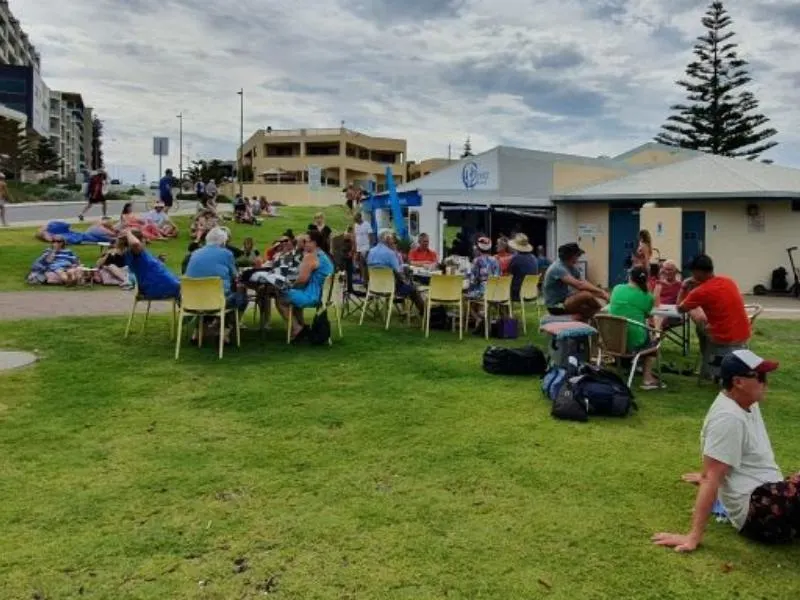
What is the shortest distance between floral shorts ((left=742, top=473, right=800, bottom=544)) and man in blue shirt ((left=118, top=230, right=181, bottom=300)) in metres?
5.98

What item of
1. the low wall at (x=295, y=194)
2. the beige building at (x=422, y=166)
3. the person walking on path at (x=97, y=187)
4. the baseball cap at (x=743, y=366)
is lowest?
the baseball cap at (x=743, y=366)

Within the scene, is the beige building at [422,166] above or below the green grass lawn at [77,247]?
above

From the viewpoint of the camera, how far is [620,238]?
1933cm

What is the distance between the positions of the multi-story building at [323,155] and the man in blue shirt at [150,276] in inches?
2265

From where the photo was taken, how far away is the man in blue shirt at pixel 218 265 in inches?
298

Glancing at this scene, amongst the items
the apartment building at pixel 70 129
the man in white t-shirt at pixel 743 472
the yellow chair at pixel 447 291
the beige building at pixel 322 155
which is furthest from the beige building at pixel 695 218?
the apartment building at pixel 70 129

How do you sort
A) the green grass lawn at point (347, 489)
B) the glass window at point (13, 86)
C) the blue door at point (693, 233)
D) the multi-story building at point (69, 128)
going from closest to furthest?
the green grass lawn at point (347, 489) < the blue door at point (693, 233) < the glass window at point (13, 86) < the multi-story building at point (69, 128)

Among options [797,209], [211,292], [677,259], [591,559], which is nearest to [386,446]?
[591,559]

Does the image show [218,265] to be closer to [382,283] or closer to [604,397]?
[382,283]

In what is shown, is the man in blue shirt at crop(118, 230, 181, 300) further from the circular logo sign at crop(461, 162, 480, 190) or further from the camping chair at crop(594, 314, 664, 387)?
the circular logo sign at crop(461, 162, 480, 190)

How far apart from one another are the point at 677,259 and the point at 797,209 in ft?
11.7

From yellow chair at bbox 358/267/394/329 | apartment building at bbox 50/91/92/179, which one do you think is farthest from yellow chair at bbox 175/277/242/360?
apartment building at bbox 50/91/92/179

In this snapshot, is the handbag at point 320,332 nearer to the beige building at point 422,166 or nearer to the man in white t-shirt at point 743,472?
the man in white t-shirt at point 743,472

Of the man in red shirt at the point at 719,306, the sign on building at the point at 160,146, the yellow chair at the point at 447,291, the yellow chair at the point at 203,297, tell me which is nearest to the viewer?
the man in red shirt at the point at 719,306
